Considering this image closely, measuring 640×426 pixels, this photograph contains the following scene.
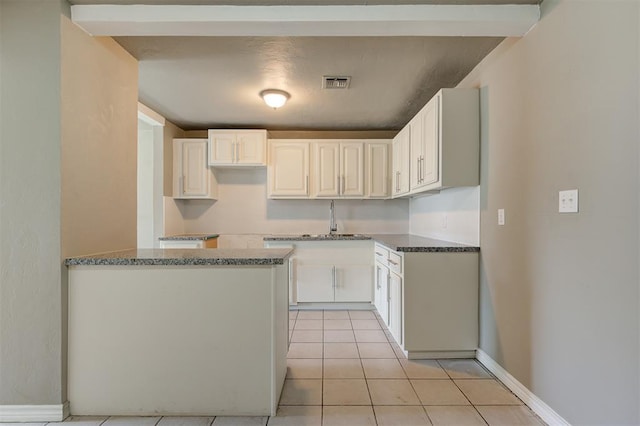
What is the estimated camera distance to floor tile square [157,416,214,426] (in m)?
1.71

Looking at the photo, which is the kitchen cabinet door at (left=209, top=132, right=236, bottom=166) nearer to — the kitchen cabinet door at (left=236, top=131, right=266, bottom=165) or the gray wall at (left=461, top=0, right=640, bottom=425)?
the kitchen cabinet door at (left=236, top=131, right=266, bottom=165)

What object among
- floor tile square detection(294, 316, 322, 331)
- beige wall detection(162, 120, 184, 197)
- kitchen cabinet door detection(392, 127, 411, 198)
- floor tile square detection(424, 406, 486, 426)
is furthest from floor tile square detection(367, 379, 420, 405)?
beige wall detection(162, 120, 184, 197)

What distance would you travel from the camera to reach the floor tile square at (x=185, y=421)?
1707mm

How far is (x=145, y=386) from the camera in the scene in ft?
5.77

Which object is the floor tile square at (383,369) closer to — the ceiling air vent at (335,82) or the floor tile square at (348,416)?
the floor tile square at (348,416)

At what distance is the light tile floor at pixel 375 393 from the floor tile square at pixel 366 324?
315mm

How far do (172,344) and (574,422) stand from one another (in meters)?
2.04

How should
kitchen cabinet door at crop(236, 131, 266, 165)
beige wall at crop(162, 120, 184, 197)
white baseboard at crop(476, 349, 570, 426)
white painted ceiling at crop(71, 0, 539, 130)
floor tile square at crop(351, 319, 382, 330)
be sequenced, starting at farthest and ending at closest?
kitchen cabinet door at crop(236, 131, 266, 165) < beige wall at crop(162, 120, 184, 197) < floor tile square at crop(351, 319, 382, 330) < white painted ceiling at crop(71, 0, 539, 130) < white baseboard at crop(476, 349, 570, 426)

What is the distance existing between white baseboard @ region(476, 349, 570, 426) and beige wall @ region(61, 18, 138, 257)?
2683 millimetres

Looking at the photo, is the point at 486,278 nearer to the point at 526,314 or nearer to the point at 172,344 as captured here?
the point at 526,314

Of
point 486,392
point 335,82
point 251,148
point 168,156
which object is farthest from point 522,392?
point 168,156

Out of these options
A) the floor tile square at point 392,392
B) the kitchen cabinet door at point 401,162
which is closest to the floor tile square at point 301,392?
the floor tile square at point 392,392

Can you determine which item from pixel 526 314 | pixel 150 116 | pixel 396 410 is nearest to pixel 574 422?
pixel 526 314

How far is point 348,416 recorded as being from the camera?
178 cm
